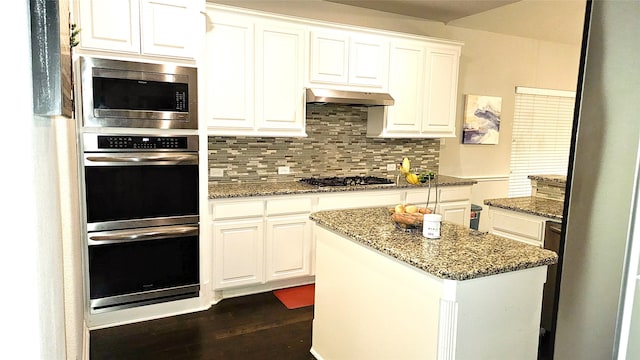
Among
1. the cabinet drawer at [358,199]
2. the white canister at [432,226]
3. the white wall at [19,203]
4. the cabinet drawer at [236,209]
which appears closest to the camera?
the white wall at [19,203]

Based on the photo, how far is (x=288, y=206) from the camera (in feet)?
11.8

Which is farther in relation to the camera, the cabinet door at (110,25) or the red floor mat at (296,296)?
the red floor mat at (296,296)

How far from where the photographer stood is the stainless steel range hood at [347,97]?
3746 millimetres

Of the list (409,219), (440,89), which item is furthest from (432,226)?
(440,89)

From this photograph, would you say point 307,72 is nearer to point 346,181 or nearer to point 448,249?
point 346,181

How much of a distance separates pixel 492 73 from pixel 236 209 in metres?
3.95

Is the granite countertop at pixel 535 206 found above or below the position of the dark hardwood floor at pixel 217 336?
above

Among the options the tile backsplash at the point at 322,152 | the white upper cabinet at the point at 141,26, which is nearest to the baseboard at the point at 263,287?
the tile backsplash at the point at 322,152

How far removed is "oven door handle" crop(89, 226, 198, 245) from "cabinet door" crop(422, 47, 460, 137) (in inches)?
108

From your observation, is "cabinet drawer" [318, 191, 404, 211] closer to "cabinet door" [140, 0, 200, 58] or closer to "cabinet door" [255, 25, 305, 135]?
"cabinet door" [255, 25, 305, 135]

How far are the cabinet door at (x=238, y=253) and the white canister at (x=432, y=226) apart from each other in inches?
71.0

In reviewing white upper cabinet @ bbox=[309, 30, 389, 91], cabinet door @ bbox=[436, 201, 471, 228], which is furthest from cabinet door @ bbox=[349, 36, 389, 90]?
cabinet door @ bbox=[436, 201, 471, 228]

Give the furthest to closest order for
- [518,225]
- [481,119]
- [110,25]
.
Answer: [481,119], [518,225], [110,25]

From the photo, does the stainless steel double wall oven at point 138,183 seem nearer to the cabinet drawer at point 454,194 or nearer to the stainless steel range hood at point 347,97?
the stainless steel range hood at point 347,97
